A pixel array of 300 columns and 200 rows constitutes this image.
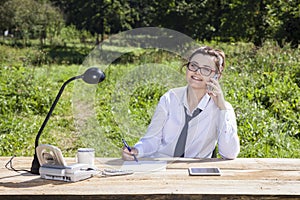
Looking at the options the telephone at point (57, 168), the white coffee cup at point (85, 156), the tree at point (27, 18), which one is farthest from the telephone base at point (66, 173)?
the tree at point (27, 18)

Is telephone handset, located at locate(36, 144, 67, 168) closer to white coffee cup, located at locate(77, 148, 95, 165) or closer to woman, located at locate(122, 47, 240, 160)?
white coffee cup, located at locate(77, 148, 95, 165)

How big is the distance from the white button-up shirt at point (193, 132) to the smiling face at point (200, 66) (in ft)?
0.30

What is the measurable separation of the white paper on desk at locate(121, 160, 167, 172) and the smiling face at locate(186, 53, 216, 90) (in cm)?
43

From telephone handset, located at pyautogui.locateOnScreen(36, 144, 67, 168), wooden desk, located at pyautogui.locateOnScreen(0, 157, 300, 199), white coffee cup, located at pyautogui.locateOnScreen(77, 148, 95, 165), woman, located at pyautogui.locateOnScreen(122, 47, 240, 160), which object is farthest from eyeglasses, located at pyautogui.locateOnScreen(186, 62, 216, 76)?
telephone handset, located at pyautogui.locateOnScreen(36, 144, 67, 168)

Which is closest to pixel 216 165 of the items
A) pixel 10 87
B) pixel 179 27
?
pixel 10 87

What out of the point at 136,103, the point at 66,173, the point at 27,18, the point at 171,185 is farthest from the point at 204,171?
the point at 27,18

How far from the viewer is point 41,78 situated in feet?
24.7

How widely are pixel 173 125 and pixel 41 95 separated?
166 inches

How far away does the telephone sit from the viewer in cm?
203

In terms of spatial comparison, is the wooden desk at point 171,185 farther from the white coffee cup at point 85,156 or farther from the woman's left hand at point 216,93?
the woman's left hand at point 216,93

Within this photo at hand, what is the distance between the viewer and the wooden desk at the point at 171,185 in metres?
1.87

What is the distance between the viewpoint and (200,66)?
239cm

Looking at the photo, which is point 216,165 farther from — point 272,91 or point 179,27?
point 179,27

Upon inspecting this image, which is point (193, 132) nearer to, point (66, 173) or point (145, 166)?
point (145, 166)
